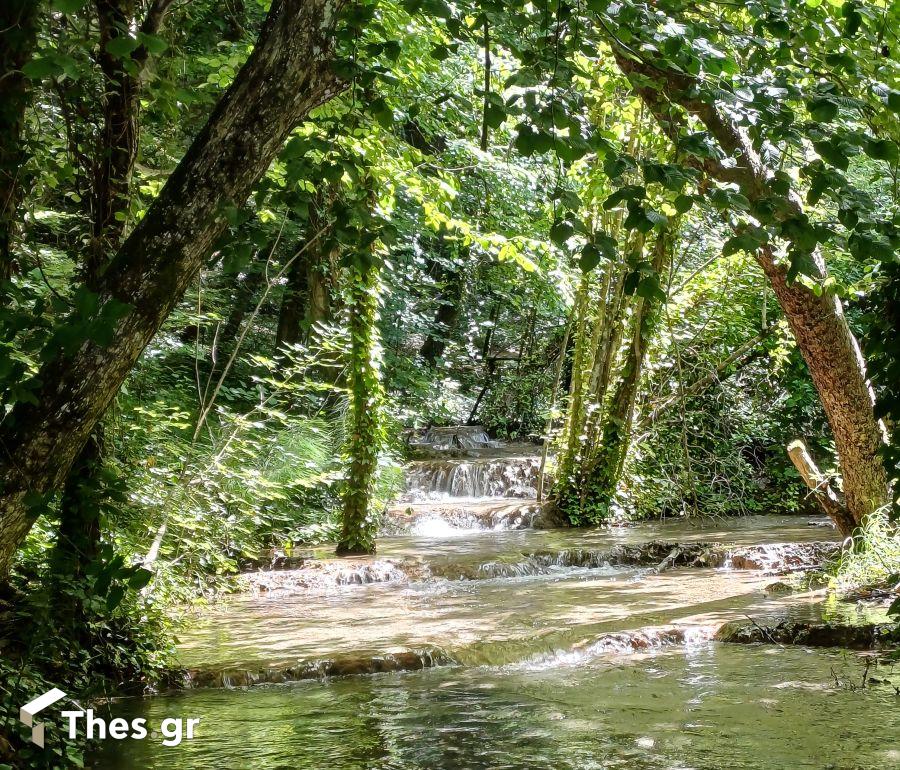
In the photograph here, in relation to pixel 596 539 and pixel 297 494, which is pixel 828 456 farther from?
pixel 297 494

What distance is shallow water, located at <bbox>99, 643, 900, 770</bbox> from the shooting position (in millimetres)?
3818

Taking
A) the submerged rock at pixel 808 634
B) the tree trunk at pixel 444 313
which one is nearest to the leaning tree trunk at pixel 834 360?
the submerged rock at pixel 808 634

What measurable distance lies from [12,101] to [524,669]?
4.44 m

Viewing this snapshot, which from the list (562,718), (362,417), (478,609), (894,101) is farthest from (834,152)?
(362,417)

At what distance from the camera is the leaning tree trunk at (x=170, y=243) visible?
119 inches

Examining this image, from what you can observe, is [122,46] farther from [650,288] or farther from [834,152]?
[834,152]

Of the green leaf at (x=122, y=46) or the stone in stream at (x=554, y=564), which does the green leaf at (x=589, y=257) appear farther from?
the stone in stream at (x=554, y=564)

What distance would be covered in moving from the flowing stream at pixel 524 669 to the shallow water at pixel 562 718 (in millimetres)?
16

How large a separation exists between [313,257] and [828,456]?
8.74 metres

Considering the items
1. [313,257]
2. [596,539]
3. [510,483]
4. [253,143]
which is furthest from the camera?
[510,483]

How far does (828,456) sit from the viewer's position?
14.0 m

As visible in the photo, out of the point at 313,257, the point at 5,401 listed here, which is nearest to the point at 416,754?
the point at 5,401

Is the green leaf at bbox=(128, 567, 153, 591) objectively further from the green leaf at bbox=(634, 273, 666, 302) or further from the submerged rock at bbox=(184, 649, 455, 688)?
the submerged rock at bbox=(184, 649, 455, 688)

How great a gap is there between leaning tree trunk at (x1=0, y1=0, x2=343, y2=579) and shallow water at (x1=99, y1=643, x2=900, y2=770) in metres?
1.64
